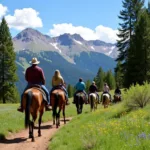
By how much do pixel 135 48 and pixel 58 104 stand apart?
34.2 metres

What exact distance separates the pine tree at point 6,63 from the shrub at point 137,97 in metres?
46.5

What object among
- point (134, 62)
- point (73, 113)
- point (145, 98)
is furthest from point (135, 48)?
point (145, 98)

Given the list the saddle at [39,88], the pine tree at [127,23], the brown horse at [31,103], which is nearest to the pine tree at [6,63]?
the pine tree at [127,23]

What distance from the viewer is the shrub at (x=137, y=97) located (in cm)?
1836

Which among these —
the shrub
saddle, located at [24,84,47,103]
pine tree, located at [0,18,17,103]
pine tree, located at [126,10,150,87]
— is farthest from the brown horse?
pine tree, located at [0,18,17,103]

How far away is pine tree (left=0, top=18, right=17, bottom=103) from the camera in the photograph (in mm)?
62844

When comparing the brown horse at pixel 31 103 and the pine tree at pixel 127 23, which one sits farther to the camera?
the pine tree at pixel 127 23

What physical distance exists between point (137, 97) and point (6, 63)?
48.6m

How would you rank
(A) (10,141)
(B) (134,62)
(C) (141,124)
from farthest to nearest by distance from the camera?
(B) (134,62), (A) (10,141), (C) (141,124)

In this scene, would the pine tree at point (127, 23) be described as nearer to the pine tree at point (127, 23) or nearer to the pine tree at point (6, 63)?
the pine tree at point (127, 23)

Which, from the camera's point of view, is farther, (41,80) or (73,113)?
(73,113)


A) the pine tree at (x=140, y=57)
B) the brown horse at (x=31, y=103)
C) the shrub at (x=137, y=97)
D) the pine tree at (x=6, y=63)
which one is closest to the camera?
the brown horse at (x=31, y=103)

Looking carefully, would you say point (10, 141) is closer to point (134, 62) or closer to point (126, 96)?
point (126, 96)

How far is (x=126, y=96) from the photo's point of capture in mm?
18516
